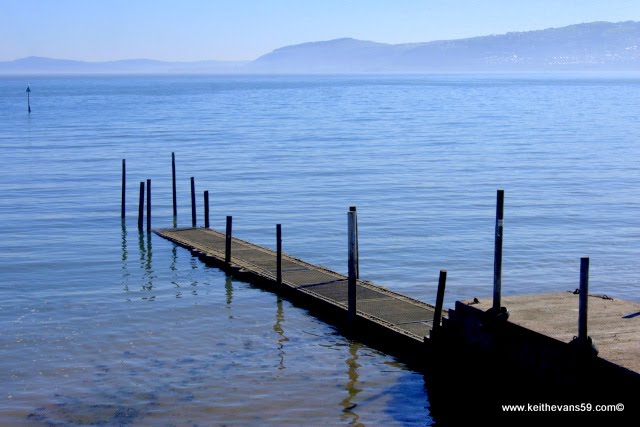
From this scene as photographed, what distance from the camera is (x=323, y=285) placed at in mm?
23719

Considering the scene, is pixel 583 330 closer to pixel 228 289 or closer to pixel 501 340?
pixel 501 340

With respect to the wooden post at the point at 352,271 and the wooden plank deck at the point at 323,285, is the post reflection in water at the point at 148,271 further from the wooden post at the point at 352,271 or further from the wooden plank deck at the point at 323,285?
the wooden post at the point at 352,271

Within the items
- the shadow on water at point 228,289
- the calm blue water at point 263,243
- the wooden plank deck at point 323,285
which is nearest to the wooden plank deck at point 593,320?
the calm blue water at point 263,243

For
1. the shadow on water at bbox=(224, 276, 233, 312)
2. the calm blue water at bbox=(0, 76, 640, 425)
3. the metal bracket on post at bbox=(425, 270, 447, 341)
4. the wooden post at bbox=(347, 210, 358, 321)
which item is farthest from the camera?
the shadow on water at bbox=(224, 276, 233, 312)

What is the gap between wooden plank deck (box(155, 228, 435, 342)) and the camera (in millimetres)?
20188

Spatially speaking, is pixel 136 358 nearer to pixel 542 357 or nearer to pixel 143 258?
pixel 542 357

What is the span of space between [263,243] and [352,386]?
14.6 metres

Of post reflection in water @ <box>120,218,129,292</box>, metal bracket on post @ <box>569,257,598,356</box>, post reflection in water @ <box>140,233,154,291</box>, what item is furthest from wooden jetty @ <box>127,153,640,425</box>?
post reflection in water @ <box>120,218,129,292</box>

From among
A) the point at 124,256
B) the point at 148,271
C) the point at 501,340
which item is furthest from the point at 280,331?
the point at 124,256

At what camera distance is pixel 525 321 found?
594 inches

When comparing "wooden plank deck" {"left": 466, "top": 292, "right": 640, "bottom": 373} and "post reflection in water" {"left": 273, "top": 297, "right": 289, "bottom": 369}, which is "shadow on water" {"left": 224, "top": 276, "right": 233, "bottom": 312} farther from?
"wooden plank deck" {"left": 466, "top": 292, "right": 640, "bottom": 373}

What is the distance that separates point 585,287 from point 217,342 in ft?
30.9

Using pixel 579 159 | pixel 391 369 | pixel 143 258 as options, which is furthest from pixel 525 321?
pixel 579 159

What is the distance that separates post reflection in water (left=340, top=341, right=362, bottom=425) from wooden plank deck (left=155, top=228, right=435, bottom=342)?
76 centimetres
